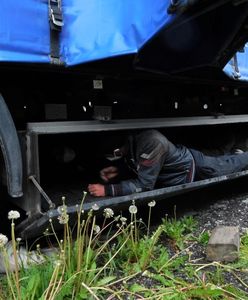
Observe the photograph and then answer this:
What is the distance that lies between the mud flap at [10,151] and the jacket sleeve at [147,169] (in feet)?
3.10

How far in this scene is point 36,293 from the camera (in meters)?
2.17

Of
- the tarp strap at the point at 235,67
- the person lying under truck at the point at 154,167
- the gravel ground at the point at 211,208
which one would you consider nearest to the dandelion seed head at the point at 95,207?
the person lying under truck at the point at 154,167

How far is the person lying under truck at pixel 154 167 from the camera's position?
10.6 feet

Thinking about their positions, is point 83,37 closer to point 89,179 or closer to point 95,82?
point 95,82

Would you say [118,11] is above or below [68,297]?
above

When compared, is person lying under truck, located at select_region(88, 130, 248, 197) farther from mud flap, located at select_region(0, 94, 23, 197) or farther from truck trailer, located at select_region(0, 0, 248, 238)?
mud flap, located at select_region(0, 94, 23, 197)

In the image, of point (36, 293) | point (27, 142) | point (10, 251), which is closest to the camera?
point (36, 293)

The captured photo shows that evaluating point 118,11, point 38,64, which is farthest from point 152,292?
point 118,11

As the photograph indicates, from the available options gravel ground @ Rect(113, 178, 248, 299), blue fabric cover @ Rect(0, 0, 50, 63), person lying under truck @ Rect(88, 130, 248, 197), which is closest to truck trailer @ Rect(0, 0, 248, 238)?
blue fabric cover @ Rect(0, 0, 50, 63)

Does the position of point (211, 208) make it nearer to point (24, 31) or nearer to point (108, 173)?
point (108, 173)

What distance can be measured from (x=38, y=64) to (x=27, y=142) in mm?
485

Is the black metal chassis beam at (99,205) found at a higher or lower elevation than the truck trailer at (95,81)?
lower

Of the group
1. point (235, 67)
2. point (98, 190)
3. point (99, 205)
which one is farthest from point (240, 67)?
point (99, 205)

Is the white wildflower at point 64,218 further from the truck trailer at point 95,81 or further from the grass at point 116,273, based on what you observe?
the truck trailer at point 95,81
